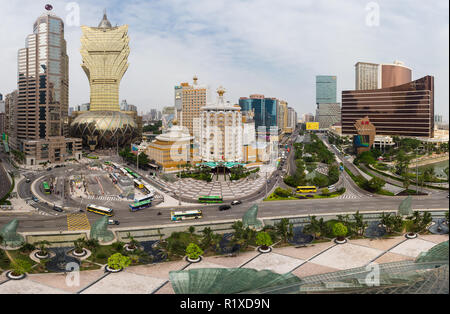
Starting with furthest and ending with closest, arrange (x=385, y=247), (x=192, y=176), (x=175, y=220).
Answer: (x=192, y=176) → (x=175, y=220) → (x=385, y=247)

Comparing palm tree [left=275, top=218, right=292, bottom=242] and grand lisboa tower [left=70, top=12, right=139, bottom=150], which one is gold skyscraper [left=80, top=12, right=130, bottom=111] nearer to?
grand lisboa tower [left=70, top=12, right=139, bottom=150]

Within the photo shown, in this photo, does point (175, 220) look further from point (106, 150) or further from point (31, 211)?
point (106, 150)

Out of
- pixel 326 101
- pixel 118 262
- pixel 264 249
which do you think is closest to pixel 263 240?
pixel 264 249

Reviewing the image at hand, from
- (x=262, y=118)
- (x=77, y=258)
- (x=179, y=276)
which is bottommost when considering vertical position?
(x=77, y=258)

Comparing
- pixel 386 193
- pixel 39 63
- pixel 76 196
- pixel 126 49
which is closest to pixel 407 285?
pixel 386 193

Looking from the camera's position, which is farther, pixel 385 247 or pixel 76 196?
pixel 76 196

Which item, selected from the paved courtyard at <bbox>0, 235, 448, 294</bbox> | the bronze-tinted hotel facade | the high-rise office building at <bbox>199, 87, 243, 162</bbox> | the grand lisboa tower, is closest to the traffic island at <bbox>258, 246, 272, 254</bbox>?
the paved courtyard at <bbox>0, 235, 448, 294</bbox>

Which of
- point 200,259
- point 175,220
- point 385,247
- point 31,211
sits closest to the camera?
point 200,259

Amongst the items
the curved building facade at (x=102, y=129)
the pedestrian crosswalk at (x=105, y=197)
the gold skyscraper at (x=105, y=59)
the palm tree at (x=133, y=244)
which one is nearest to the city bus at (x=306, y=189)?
the pedestrian crosswalk at (x=105, y=197)

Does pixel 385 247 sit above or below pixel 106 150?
below
